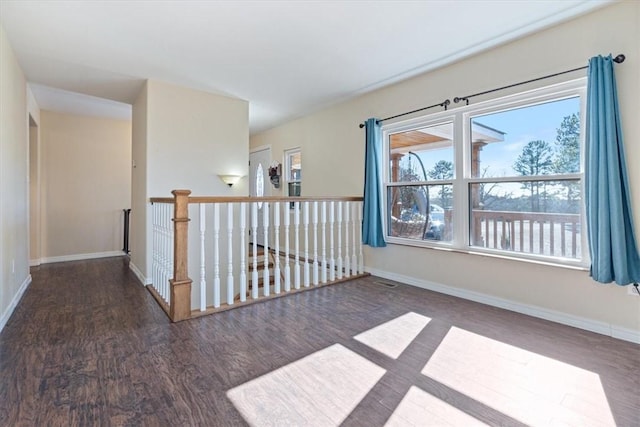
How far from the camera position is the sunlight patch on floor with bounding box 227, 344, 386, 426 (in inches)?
55.3

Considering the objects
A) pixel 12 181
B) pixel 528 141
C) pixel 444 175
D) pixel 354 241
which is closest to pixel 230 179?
pixel 354 241

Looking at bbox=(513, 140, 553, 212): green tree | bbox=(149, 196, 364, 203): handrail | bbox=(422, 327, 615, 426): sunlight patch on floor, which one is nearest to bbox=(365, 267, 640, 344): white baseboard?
bbox=(422, 327, 615, 426): sunlight patch on floor

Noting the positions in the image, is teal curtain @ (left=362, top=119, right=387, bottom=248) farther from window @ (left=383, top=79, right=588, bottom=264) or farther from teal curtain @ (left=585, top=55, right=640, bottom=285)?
teal curtain @ (left=585, top=55, right=640, bottom=285)

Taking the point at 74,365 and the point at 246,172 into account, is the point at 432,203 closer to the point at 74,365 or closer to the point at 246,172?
the point at 246,172

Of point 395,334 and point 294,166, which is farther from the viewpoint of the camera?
point 294,166

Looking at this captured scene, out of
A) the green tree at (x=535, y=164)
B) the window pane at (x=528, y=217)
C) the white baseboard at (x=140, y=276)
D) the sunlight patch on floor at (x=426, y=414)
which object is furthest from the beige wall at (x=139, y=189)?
the green tree at (x=535, y=164)

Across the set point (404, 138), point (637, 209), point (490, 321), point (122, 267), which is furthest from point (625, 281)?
point (122, 267)

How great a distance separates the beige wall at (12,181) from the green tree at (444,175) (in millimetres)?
3927

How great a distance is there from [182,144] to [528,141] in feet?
12.0

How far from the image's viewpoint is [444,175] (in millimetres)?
3285

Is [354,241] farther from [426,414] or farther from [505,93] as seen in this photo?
[426,414]

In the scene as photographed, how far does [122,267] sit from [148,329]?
8.71 feet

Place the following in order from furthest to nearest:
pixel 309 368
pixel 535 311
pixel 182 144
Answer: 1. pixel 182 144
2. pixel 535 311
3. pixel 309 368

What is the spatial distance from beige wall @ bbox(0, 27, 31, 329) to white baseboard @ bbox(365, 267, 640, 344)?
12.3 feet
